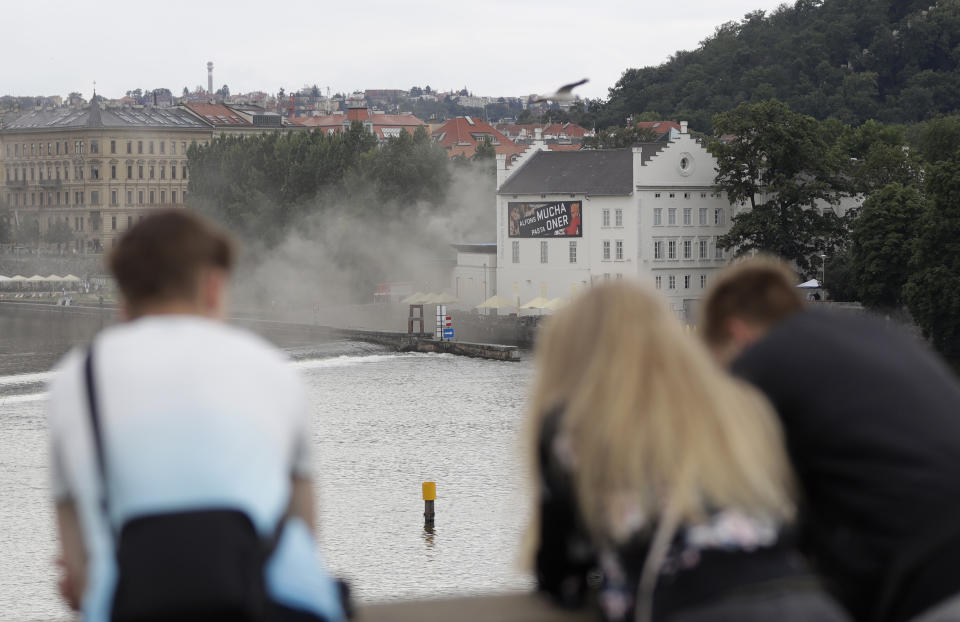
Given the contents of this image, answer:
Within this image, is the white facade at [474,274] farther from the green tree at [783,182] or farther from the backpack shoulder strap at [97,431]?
the backpack shoulder strap at [97,431]

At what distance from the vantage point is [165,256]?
2.43 meters

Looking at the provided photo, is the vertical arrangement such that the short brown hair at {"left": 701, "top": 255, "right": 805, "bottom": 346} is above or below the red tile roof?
below

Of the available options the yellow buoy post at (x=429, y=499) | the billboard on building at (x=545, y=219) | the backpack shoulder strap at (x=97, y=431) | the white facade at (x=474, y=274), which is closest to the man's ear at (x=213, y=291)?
the backpack shoulder strap at (x=97, y=431)

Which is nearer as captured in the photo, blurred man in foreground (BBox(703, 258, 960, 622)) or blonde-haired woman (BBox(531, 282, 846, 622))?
blonde-haired woman (BBox(531, 282, 846, 622))

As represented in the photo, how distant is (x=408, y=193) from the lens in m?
69.2

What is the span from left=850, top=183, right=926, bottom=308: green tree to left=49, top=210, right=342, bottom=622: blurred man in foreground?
3986cm

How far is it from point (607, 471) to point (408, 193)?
67.2m

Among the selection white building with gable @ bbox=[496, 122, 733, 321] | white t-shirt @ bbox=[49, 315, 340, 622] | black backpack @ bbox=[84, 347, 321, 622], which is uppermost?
white building with gable @ bbox=[496, 122, 733, 321]

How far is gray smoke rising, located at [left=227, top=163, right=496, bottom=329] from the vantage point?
2643 inches

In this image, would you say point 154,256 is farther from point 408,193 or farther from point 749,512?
point 408,193

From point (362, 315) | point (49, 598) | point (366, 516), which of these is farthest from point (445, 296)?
point (49, 598)

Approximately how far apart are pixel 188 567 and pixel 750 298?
1.27 m

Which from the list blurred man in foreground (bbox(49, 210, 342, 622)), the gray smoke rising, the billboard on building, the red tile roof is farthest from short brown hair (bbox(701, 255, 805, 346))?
the red tile roof

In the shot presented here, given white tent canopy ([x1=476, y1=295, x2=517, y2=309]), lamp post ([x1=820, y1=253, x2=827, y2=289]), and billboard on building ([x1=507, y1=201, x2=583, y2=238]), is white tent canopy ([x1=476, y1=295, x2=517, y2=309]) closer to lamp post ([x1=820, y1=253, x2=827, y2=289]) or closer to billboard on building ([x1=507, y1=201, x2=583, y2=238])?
billboard on building ([x1=507, y1=201, x2=583, y2=238])
